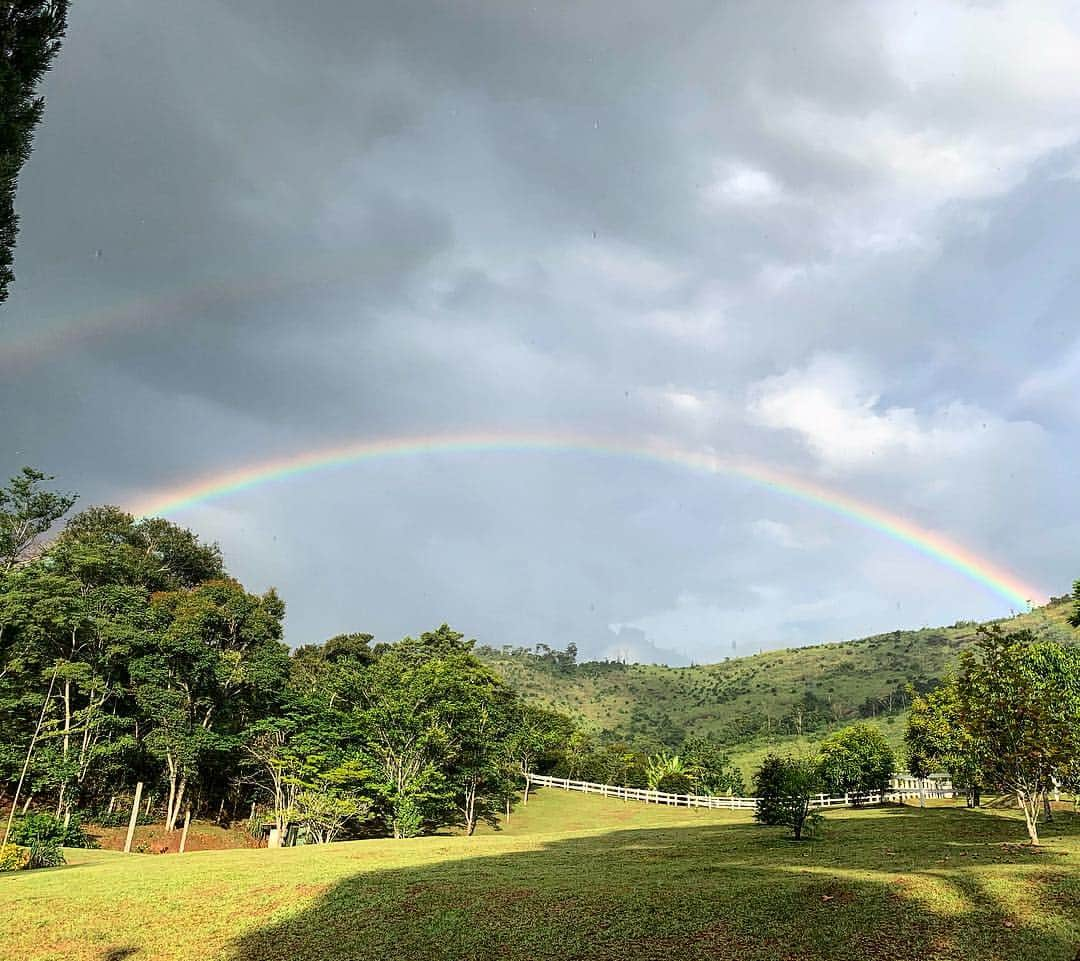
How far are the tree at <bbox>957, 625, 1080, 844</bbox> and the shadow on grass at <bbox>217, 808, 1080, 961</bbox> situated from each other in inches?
87.7

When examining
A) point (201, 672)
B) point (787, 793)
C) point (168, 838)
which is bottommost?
point (168, 838)

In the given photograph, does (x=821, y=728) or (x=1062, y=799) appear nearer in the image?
(x=1062, y=799)

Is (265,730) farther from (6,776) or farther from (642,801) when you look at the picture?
(642,801)

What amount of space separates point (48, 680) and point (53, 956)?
123 feet

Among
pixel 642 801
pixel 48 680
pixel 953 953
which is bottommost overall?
pixel 642 801

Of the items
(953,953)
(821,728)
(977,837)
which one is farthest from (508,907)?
(821,728)

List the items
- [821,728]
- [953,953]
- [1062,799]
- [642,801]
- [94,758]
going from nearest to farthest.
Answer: [953,953]
[1062,799]
[94,758]
[642,801]
[821,728]

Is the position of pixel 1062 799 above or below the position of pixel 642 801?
above

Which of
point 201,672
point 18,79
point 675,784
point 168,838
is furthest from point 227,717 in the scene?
point 18,79

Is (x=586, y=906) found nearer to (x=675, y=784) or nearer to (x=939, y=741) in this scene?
(x=939, y=741)

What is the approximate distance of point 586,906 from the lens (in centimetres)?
1494

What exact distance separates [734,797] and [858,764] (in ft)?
38.5

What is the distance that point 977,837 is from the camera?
79.6 feet

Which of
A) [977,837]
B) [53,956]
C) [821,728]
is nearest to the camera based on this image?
[53,956]
